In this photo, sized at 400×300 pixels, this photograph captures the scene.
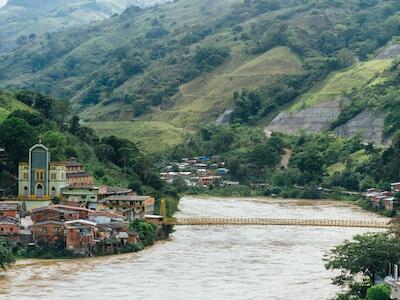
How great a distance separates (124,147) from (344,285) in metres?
35.3

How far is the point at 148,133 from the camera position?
105 meters

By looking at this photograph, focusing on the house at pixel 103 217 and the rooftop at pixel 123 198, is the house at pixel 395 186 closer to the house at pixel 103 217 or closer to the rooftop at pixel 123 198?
the rooftop at pixel 123 198

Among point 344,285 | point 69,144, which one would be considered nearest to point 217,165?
point 69,144

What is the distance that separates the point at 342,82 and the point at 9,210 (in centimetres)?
6248

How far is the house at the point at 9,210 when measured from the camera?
50750 millimetres

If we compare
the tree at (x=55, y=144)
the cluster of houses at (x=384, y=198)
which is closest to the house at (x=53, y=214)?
the tree at (x=55, y=144)

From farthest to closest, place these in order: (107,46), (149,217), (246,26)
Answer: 1. (107,46)
2. (246,26)
3. (149,217)

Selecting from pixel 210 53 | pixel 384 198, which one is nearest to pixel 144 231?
pixel 384 198

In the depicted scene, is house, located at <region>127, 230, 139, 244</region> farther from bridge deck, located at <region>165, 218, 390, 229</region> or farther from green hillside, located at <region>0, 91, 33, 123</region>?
green hillside, located at <region>0, 91, 33, 123</region>

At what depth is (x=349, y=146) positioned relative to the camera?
88.9 m

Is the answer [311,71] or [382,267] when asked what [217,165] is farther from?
[382,267]

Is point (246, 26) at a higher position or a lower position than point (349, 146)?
higher

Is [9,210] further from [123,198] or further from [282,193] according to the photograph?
[282,193]

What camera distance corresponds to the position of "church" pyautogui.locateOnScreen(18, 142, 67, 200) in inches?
2217
